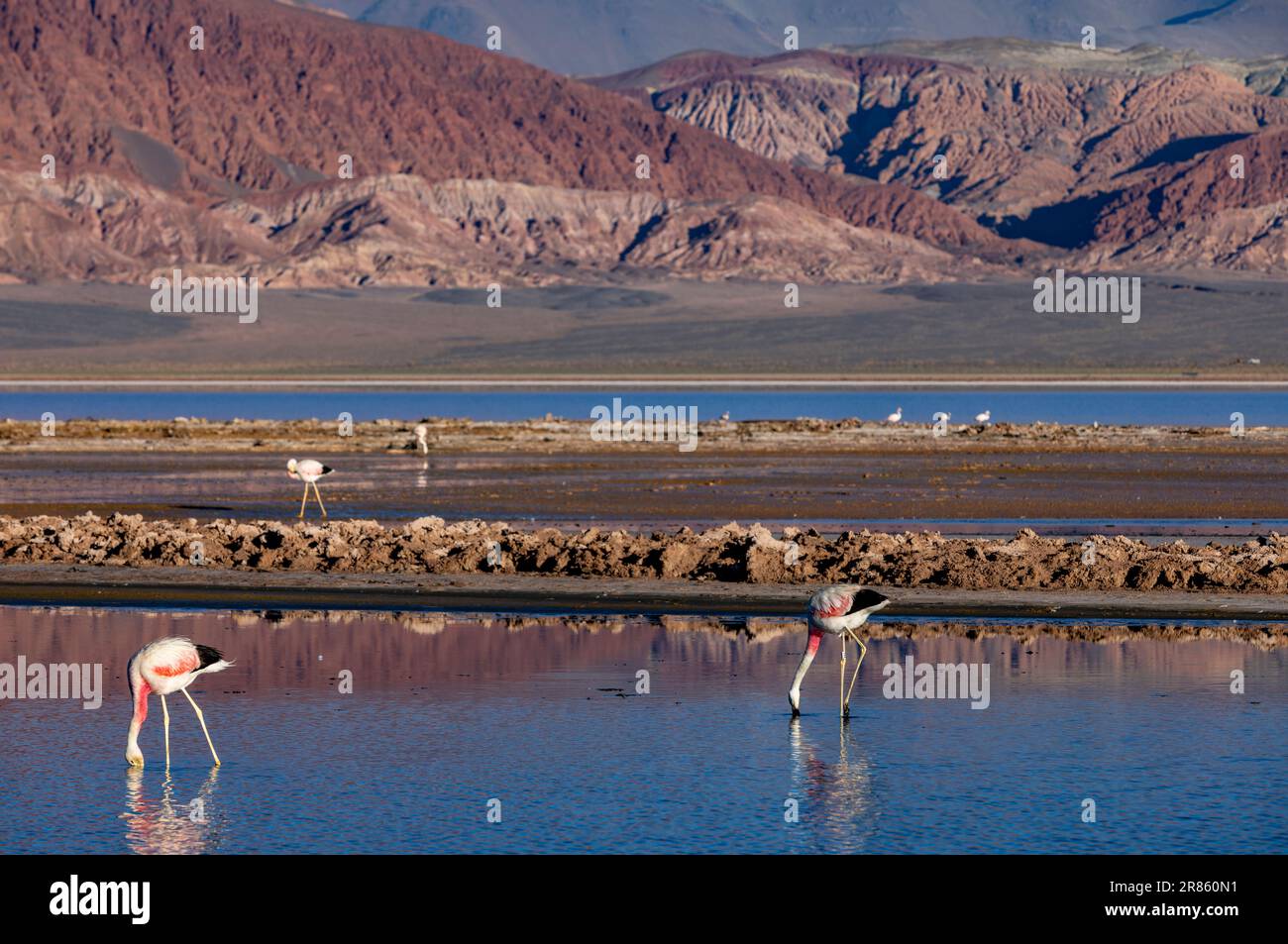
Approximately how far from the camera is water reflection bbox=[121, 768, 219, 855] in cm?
1152

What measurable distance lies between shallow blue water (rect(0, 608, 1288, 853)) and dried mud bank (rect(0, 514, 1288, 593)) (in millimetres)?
3956

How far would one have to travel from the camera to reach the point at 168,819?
39.9ft

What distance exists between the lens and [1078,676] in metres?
17.1

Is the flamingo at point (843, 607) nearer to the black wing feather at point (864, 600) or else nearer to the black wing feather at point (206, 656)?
the black wing feather at point (864, 600)

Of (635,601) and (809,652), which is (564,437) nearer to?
(635,601)

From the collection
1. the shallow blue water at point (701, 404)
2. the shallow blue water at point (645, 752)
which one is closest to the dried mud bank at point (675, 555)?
the shallow blue water at point (645, 752)


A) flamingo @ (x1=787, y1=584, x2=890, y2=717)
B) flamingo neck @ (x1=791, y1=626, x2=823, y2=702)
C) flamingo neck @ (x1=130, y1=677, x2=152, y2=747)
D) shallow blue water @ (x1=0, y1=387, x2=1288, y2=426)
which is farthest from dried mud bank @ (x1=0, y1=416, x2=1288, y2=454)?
flamingo neck @ (x1=130, y1=677, x2=152, y2=747)

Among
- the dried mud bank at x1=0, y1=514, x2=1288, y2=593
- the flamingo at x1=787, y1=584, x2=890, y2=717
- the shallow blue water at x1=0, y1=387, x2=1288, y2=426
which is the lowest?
the dried mud bank at x1=0, y1=514, x2=1288, y2=593

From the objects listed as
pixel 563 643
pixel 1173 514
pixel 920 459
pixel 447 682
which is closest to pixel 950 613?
pixel 563 643

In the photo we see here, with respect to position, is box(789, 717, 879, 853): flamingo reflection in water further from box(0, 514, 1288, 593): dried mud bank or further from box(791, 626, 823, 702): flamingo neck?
box(0, 514, 1288, 593): dried mud bank

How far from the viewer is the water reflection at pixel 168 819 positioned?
1152cm

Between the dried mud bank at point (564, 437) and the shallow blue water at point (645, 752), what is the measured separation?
3545cm
